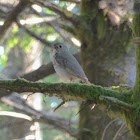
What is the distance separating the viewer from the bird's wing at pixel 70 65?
186 inches

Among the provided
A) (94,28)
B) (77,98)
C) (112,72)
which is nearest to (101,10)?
(94,28)

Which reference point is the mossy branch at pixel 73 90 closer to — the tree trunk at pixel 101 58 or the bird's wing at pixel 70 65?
the bird's wing at pixel 70 65

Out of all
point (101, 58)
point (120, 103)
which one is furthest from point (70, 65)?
point (120, 103)

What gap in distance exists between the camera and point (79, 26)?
5402mm

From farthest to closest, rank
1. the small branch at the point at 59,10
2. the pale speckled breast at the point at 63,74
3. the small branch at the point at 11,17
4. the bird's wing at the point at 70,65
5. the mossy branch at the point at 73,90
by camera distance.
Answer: the small branch at the point at 11,17
the small branch at the point at 59,10
the pale speckled breast at the point at 63,74
the bird's wing at the point at 70,65
the mossy branch at the point at 73,90

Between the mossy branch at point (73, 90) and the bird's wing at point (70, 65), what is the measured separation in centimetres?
208

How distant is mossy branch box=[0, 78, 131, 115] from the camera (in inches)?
98.6

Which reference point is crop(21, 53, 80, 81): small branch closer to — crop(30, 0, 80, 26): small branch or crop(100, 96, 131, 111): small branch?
crop(30, 0, 80, 26): small branch

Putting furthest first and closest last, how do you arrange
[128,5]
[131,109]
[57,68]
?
[128,5], [57,68], [131,109]

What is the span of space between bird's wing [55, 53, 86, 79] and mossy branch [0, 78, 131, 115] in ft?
6.81

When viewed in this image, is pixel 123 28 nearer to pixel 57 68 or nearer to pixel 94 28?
pixel 94 28

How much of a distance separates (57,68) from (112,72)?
100cm

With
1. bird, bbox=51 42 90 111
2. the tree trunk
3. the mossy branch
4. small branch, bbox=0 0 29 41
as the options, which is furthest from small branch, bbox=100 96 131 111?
small branch, bbox=0 0 29 41

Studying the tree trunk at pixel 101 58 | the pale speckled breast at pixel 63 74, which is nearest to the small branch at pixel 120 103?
the pale speckled breast at pixel 63 74
